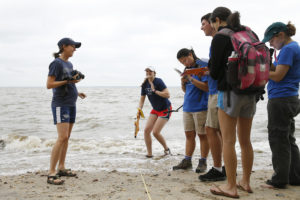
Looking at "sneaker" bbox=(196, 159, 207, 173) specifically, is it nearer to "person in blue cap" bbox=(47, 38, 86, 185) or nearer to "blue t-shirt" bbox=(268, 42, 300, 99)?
"blue t-shirt" bbox=(268, 42, 300, 99)

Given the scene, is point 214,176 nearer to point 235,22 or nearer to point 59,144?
point 235,22

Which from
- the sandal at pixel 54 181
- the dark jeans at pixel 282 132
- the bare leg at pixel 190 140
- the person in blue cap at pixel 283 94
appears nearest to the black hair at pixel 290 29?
the person in blue cap at pixel 283 94

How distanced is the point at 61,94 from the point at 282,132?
120 inches

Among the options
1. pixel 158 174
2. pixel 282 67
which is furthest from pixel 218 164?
pixel 282 67

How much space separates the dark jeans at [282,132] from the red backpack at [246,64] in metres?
0.72

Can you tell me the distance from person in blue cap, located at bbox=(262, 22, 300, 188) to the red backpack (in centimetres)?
60

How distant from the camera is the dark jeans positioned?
334 cm

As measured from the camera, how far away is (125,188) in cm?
369

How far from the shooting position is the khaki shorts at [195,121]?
14.7ft

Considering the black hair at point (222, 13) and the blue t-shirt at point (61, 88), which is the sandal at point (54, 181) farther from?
the black hair at point (222, 13)

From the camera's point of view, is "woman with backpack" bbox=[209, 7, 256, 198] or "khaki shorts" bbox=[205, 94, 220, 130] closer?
"woman with backpack" bbox=[209, 7, 256, 198]

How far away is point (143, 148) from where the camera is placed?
7.71m

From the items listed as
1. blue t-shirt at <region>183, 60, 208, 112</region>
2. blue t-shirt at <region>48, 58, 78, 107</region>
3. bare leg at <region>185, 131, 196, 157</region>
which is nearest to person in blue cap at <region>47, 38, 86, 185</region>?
blue t-shirt at <region>48, 58, 78, 107</region>

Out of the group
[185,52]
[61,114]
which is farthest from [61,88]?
[185,52]
